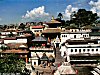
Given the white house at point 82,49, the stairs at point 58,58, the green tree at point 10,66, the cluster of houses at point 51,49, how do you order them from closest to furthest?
1. the green tree at point 10,66
2. the cluster of houses at point 51,49
3. the white house at point 82,49
4. the stairs at point 58,58

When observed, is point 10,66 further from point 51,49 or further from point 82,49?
point 82,49

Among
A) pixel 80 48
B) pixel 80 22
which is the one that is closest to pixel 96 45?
pixel 80 48

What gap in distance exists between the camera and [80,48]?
51656mm

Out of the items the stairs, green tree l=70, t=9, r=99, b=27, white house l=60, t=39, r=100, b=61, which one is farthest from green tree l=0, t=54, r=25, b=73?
green tree l=70, t=9, r=99, b=27

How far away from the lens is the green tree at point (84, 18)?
103 metres

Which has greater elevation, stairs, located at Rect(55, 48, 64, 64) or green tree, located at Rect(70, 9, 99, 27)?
green tree, located at Rect(70, 9, 99, 27)

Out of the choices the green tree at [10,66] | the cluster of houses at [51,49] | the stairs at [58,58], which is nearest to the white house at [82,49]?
the cluster of houses at [51,49]

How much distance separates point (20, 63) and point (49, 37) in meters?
28.1

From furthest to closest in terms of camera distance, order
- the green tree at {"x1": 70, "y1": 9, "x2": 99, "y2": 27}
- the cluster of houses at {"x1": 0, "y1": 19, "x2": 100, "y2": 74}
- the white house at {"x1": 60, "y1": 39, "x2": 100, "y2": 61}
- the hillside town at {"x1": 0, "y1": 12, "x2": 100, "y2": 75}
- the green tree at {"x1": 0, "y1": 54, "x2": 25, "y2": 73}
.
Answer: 1. the green tree at {"x1": 70, "y1": 9, "x2": 99, "y2": 27}
2. the white house at {"x1": 60, "y1": 39, "x2": 100, "y2": 61}
3. the cluster of houses at {"x1": 0, "y1": 19, "x2": 100, "y2": 74}
4. the hillside town at {"x1": 0, "y1": 12, "x2": 100, "y2": 75}
5. the green tree at {"x1": 0, "y1": 54, "x2": 25, "y2": 73}

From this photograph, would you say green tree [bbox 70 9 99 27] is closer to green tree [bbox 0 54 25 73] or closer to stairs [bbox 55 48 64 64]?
stairs [bbox 55 48 64 64]

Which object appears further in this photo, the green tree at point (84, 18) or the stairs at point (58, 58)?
the green tree at point (84, 18)

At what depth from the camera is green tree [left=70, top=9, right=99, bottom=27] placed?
10288 centimetres

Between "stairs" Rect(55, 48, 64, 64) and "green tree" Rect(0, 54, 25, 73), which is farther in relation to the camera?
"stairs" Rect(55, 48, 64, 64)

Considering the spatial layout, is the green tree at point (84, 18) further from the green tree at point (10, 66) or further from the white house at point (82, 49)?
the green tree at point (10, 66)
